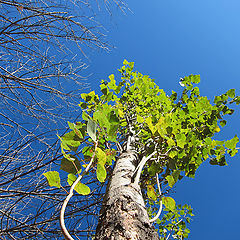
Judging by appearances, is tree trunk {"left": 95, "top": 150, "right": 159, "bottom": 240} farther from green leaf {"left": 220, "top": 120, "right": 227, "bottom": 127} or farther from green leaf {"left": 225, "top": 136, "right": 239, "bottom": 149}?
green leaf {"left": 220, "top": 120, "right": 227, "bottom": 127}

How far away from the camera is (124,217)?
75cm

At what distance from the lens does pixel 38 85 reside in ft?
6.17

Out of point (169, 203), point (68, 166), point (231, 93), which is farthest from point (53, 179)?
point (231, 93)

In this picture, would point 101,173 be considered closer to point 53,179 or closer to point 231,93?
point 53,179

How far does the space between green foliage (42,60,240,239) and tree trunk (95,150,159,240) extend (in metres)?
0.16

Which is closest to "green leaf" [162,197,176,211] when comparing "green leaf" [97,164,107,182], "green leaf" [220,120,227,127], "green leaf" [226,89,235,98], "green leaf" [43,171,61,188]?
"green leaf" [97,164,107,182]

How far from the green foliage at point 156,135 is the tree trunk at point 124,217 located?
0.16 m

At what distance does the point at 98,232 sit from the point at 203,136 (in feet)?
4.28

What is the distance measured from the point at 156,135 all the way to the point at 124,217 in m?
0.56

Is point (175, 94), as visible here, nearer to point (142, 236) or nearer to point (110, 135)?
point (110, 135)

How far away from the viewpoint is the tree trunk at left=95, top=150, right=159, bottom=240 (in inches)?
26.3

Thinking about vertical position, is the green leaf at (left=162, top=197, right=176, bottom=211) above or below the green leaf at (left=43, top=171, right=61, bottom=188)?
above

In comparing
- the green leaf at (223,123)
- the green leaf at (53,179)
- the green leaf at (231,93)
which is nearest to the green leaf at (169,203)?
the green leaf at (53,179)

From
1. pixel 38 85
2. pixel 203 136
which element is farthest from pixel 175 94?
pixel 38 85
